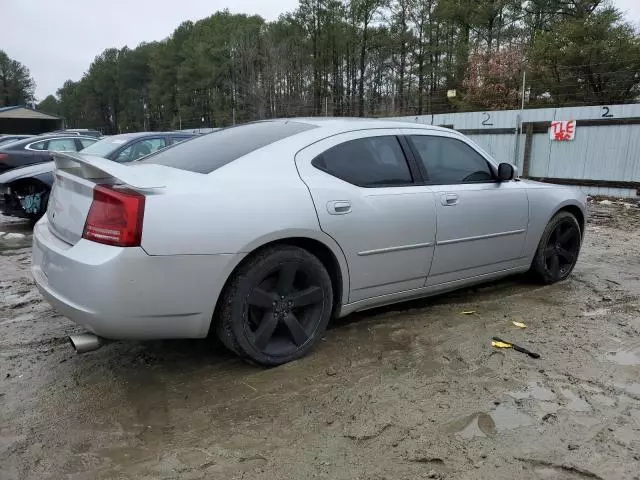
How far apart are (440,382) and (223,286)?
1.35 meters

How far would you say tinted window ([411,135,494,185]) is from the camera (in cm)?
382

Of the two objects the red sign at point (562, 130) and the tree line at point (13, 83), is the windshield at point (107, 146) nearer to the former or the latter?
the red sign at point (562, 130)

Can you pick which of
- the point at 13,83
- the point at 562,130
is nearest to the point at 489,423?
the point at 562,130

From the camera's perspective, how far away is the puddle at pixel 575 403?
8.73ft

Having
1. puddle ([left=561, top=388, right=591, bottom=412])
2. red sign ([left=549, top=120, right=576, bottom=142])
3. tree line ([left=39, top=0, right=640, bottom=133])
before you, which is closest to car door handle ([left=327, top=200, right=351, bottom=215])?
puddle ([left=561, top=388, right=591, bottom=412])

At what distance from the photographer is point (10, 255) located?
622 centimetres

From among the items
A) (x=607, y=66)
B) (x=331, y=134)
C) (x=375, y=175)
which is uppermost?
(x=607, y=66)

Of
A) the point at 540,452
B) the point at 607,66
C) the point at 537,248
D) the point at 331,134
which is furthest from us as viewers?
the point at 607,66

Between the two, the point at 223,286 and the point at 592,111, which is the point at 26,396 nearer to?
the point at 223,286

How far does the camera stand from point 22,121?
206 ft

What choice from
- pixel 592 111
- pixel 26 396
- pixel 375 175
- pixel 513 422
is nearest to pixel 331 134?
pixel 375 175

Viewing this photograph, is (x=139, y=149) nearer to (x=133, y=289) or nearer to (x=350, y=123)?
(x=350, y=123)

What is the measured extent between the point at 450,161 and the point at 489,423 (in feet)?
7.01

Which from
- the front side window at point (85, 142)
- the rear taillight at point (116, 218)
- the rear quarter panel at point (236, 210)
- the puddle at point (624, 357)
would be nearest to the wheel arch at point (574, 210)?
the puddle at point (624, 357)
